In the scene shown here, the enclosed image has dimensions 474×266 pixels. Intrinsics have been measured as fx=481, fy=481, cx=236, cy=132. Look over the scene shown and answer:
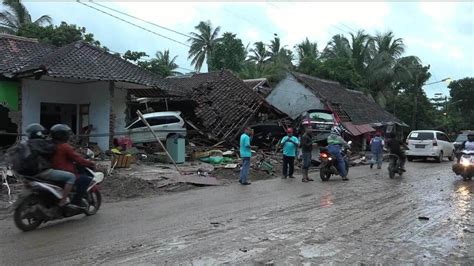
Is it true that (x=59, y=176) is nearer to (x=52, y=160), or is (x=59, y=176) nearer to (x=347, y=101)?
(x=52, y=160)

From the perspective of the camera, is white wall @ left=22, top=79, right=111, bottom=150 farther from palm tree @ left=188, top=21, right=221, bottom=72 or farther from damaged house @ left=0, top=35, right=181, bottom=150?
palm tree @ left=188, top=21, right=221, bottom=72

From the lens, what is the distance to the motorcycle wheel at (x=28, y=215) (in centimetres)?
751

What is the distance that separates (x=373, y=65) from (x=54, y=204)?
40241mm

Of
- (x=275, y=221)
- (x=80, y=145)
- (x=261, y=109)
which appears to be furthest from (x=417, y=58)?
(x=275, y=221)

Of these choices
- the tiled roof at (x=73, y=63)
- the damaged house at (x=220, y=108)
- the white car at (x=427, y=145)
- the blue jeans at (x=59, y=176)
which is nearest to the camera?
the blue jeans at (x=59, y=176)

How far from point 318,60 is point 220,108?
19.8 m

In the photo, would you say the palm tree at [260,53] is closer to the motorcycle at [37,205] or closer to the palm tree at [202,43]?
the palm tree at [202,43]

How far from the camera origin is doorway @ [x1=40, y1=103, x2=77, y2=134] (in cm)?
2138

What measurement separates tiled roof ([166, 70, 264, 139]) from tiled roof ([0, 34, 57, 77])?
20.9 ft

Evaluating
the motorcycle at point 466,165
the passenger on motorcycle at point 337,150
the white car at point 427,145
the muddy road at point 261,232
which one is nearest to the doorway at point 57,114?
the muddy road at point 261,232

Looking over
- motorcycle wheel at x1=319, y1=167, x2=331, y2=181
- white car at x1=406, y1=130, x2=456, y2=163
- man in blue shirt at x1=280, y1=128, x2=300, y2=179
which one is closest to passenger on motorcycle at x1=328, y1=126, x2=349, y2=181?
motorcycle wheel at x1=319, y1=167, x2=331, y2=181

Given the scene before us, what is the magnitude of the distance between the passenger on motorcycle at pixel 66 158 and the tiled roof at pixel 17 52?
1247 centimetres

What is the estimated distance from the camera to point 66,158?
8.08 meters

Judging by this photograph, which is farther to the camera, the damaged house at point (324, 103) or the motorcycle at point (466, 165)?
the damaged house at point (324, 103)
